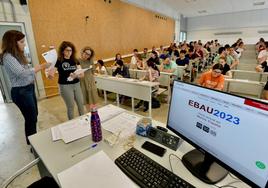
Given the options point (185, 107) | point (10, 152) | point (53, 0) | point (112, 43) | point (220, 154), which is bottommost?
point (10, 152)

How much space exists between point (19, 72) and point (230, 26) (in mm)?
14762

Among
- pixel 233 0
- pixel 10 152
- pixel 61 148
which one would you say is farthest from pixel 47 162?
pixel 233 0

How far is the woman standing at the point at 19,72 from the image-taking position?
71.1 inches

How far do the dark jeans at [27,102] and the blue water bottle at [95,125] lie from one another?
A: 1398 millimetres

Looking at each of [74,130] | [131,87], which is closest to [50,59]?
[74,130]

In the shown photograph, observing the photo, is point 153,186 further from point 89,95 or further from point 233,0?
point 233,0

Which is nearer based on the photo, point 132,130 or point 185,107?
point 185,107

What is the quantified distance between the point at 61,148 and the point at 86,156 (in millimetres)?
209

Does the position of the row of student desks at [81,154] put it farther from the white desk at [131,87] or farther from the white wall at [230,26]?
the white wall at [230,26]

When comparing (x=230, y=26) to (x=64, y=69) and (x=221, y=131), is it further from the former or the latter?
(x=221, y=131)

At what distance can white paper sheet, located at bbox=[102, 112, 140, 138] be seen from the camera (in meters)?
1.21

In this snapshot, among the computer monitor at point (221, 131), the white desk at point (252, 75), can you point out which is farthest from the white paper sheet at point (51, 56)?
the white desk at point (252, 75)

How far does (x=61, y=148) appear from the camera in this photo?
106 cm

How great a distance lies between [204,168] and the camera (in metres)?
0.85
